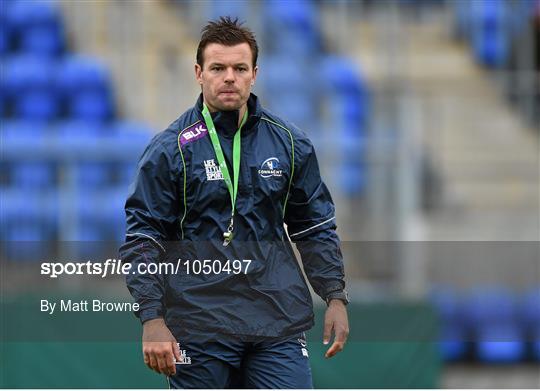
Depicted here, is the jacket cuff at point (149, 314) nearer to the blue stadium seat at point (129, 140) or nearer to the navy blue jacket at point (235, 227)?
the navy blue jacket at point (235, 227)

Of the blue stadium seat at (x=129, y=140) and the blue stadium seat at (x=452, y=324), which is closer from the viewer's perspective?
the blue stadium seat at (x=129, y=140)

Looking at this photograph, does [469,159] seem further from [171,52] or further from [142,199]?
[142,199]

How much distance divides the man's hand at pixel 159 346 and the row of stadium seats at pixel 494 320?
584cm

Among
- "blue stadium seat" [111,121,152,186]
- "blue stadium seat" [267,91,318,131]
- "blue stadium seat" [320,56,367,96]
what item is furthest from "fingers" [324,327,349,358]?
"blue stadium seat" [320,56,367,96]

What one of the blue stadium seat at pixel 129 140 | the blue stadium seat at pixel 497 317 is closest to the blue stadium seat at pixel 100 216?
the blue stadium seat at pixel 129 140

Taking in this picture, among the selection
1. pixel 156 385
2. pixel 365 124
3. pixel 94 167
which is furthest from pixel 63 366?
pixel 365 124

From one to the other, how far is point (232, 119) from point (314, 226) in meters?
0.52

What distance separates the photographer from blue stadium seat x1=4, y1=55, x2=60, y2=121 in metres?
11.5

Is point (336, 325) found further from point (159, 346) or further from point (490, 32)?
point (490, 32)

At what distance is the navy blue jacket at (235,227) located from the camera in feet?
14.6

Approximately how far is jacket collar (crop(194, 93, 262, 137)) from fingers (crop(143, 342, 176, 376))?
82 centimetres

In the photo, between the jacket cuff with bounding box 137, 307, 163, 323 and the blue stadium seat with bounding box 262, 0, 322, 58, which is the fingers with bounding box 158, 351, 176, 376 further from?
the blue stadium seat with bounding box 262, 0, 322, 58

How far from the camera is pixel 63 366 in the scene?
24.3 ft

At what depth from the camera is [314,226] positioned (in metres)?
4.70
